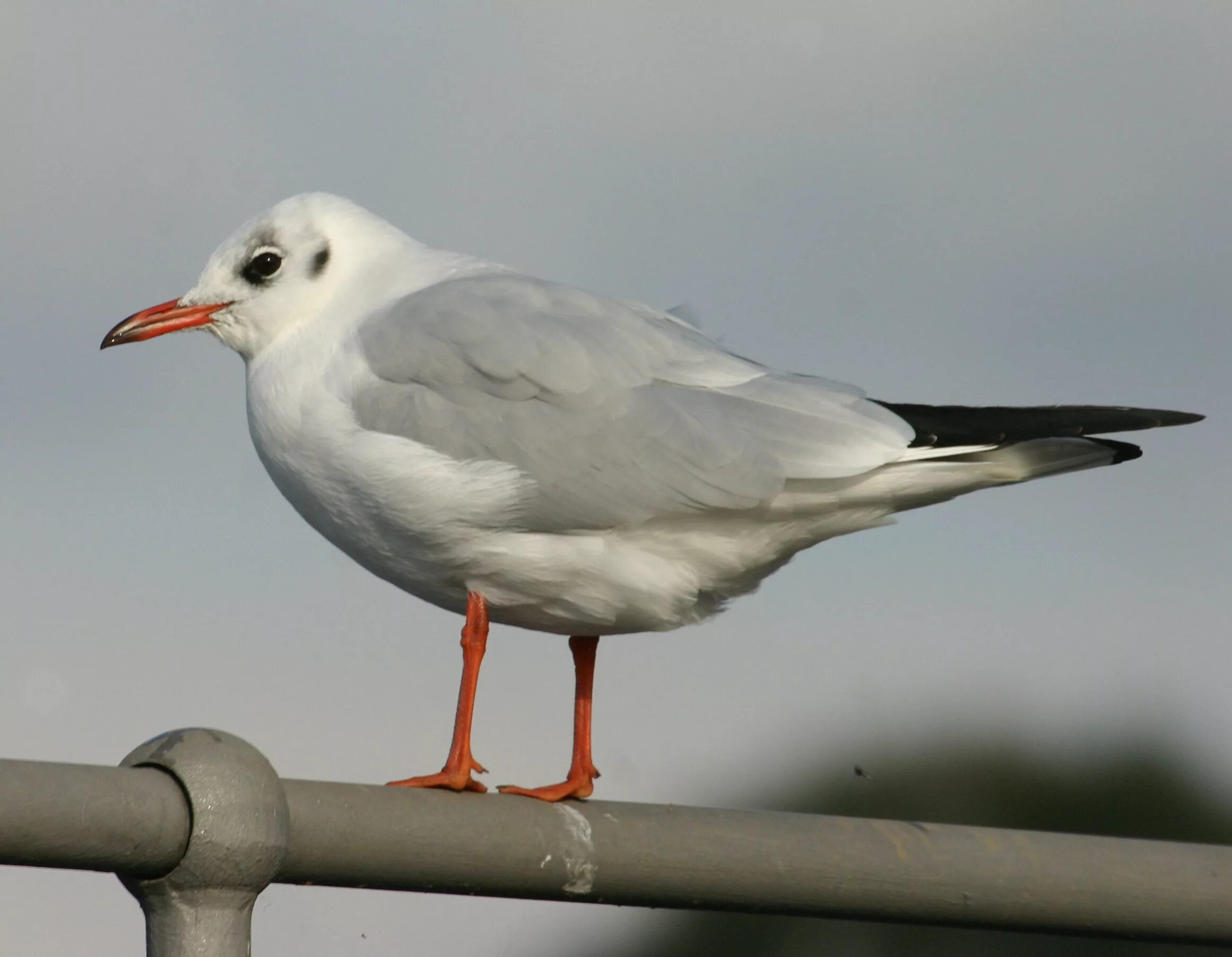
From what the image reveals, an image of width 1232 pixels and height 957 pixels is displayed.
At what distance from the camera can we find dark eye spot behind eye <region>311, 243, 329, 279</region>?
4449 mm

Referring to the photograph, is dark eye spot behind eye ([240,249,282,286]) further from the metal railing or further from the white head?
the metal railing

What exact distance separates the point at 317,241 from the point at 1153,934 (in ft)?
8.84

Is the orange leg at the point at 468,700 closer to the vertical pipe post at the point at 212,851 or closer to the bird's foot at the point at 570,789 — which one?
the bird's foot at the point at 570,789

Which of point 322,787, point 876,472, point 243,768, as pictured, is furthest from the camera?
point 876,472

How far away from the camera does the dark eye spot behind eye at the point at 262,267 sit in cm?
450

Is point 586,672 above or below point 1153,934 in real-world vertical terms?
above

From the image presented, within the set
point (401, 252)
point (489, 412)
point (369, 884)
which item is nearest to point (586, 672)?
point (489, 412)

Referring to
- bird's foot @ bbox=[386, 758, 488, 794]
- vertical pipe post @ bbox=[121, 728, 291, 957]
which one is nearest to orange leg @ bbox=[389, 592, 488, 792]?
bird's foot @ bbox=[386, 758, 488, 794]

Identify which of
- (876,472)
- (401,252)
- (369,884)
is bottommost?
(369,884)

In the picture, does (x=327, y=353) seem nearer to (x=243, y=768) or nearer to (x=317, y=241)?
(x=317, y=241)

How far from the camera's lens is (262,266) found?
4516 mm

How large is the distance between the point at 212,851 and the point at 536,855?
24.3 inches

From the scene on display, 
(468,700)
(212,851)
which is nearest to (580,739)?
(468,700)

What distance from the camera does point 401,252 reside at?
4.47 meters
